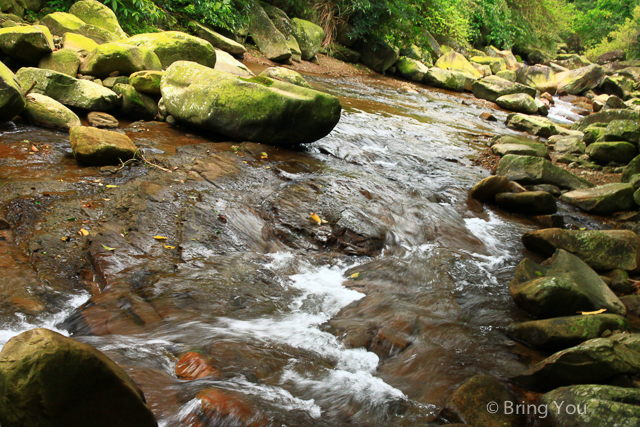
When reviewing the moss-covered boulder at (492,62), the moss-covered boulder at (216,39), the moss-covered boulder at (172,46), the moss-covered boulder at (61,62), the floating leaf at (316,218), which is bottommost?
the floating leaf at (316,218)

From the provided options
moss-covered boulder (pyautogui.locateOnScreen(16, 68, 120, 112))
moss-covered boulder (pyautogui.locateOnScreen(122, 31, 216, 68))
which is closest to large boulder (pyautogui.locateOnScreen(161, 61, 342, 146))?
moss-covered boulder (pyautogui.locateOnScreen(16, 68, 120, 112))

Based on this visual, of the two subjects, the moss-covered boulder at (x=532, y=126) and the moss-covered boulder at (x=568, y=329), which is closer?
the moss-covered boulder at (x=568, y=329)

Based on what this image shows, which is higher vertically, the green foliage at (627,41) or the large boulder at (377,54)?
the green foliage at (627,41)

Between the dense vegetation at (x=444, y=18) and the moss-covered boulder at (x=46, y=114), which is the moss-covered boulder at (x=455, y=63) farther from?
the moss-covered boulder at (x=46, y=114)

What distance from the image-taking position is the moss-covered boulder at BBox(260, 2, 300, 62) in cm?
1620

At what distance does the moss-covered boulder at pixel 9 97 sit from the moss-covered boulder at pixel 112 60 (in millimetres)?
1701

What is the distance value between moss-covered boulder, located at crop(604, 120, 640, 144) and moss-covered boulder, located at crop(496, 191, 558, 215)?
396cm

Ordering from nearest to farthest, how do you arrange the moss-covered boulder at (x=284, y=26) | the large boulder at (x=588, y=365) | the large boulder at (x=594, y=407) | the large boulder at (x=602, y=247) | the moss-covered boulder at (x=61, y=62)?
the large boulder at (x=594, y=407)
the large boulder at (x=588, y=365)
the large boulder at (x=602, y=247)
the moss-covered boulder at (x=61, y=62)
the moss-covered boulder at (x=284, y=26)

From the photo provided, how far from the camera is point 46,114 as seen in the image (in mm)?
5762

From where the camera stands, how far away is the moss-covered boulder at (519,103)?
1536 centimetres

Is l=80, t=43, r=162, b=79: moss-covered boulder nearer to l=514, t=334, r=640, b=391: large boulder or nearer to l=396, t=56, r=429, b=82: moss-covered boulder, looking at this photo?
l=514, t=334, r=640, b=391: large boulder

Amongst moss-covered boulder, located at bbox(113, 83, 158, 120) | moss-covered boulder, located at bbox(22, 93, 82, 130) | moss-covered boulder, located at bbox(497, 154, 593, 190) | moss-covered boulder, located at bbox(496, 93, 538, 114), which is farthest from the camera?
moss-covered boulder, located at bbox(496, 93, 538, 114)

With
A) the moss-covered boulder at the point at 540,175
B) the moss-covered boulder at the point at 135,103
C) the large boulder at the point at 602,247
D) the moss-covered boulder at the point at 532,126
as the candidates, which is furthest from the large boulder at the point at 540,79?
the moss-covered boulder at the point at 135,103

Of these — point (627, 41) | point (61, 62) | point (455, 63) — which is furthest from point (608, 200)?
point (627, 41)
